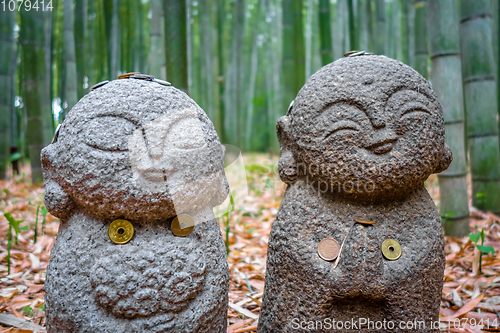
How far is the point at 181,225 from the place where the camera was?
1.50 metres

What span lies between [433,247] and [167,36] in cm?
201

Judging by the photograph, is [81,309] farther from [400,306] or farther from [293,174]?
[400,306]

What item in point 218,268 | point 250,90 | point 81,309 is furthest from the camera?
point 250,90

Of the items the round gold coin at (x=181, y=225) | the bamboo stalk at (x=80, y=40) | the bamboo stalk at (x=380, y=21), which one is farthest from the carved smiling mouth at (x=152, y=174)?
the bamboo stalk at (x=380, y=21)

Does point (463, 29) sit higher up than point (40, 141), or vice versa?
point (463, 29)

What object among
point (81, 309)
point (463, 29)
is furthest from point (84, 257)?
point (463, 29)

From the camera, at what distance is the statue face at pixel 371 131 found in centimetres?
156

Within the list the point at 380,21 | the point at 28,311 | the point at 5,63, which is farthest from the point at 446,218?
the point at 5,63

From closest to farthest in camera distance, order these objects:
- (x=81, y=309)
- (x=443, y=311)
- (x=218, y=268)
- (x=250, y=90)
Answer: (x=81, y=309), (x=218, y=268), (x=443, y=311), (x=250, y=90)

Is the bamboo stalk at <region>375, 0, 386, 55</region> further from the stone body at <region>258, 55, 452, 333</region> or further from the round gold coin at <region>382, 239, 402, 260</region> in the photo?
the round gold coin at <region>382, 239, 402, 260</region>

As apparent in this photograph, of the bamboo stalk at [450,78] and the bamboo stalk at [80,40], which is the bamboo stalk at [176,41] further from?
the bamboo stalk at [80,40]

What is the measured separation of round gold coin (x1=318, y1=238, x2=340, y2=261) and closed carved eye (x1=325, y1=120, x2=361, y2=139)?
1.51 feet

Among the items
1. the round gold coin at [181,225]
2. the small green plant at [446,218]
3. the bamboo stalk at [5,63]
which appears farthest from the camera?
the bamboo stalk at [5,63]

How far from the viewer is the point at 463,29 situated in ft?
9.70
